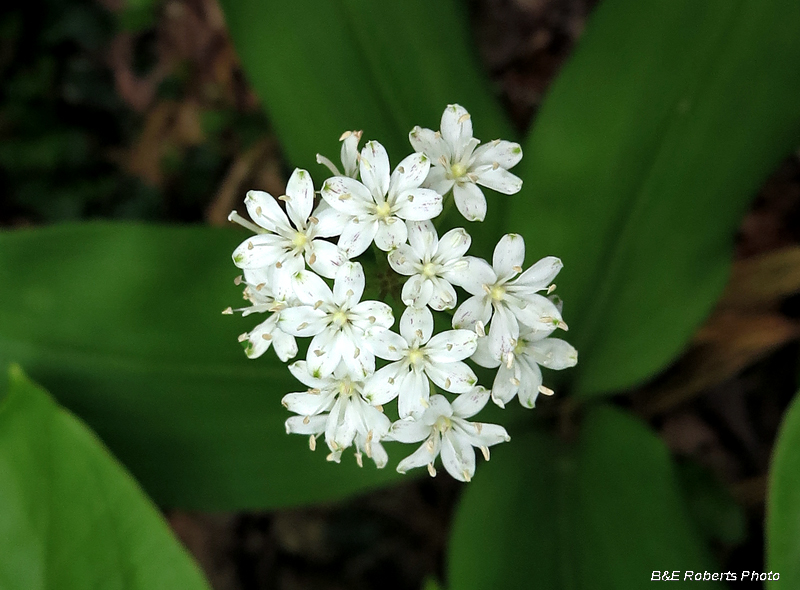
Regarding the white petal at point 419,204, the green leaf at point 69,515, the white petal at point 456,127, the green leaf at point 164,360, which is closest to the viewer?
the white petal at point 419,204

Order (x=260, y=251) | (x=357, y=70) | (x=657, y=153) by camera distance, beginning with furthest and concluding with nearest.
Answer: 1. (x=357, y=70)
2. (x=657, y=153)
3. (x=260, y=251)

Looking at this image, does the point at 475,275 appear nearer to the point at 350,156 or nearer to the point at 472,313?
the point at 472,313

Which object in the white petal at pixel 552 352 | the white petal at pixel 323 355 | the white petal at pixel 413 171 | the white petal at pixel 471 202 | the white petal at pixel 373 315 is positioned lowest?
the white petal at pixel 552 352

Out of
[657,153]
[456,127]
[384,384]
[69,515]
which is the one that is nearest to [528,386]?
[384,384]

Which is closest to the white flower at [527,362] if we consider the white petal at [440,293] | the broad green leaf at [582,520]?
the white petal at [440,293]

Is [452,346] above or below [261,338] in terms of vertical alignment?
below

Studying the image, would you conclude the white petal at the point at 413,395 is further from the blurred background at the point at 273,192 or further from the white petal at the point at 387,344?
the blurred background at the point at 273,192
